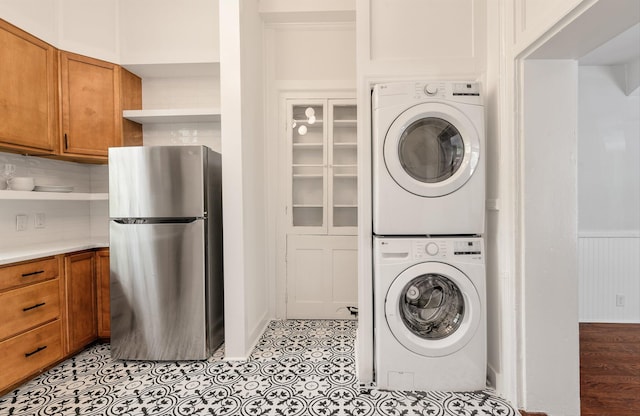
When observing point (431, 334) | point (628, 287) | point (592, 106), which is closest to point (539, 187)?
point (431, 334)

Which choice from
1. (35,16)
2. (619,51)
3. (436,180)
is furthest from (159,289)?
(619,51)

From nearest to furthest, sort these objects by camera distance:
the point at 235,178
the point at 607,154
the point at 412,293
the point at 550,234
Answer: the point at 550,234 < the point at 412,293 < the point at 235,178 < the point at 607,154

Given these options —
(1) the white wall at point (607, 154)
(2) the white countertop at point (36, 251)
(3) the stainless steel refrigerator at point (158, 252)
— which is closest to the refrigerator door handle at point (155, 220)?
(3) the stainless steel refrigerator at point (158, 252)

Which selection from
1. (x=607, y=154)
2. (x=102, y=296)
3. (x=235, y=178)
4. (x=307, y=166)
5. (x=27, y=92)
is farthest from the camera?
(x=307, y=166)

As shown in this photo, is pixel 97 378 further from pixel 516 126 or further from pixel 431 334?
pixel 516 126

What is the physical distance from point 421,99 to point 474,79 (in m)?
0.45

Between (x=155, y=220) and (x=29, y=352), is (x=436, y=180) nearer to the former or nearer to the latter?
(x=155, y=220)

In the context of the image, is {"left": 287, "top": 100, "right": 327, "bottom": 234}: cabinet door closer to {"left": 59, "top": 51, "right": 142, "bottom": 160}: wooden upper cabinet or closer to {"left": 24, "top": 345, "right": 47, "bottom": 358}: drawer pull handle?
{"left": 59, "top": 51, "right": 142, "bottom": 160}: wooden upper cabinet

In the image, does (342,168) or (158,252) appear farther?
(342,168)

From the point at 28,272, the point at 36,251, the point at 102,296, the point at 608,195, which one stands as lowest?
the point at 102,296

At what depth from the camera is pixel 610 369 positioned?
2188mm

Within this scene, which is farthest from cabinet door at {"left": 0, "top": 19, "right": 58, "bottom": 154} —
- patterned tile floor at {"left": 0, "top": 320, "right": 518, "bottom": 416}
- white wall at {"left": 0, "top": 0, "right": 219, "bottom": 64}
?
patterned tile floor at {"left": 0, "top": 320, "right": 518, "bottom": 416}

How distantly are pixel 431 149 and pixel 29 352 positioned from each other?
2840mm

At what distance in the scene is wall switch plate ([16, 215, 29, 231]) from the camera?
2.39 meters
